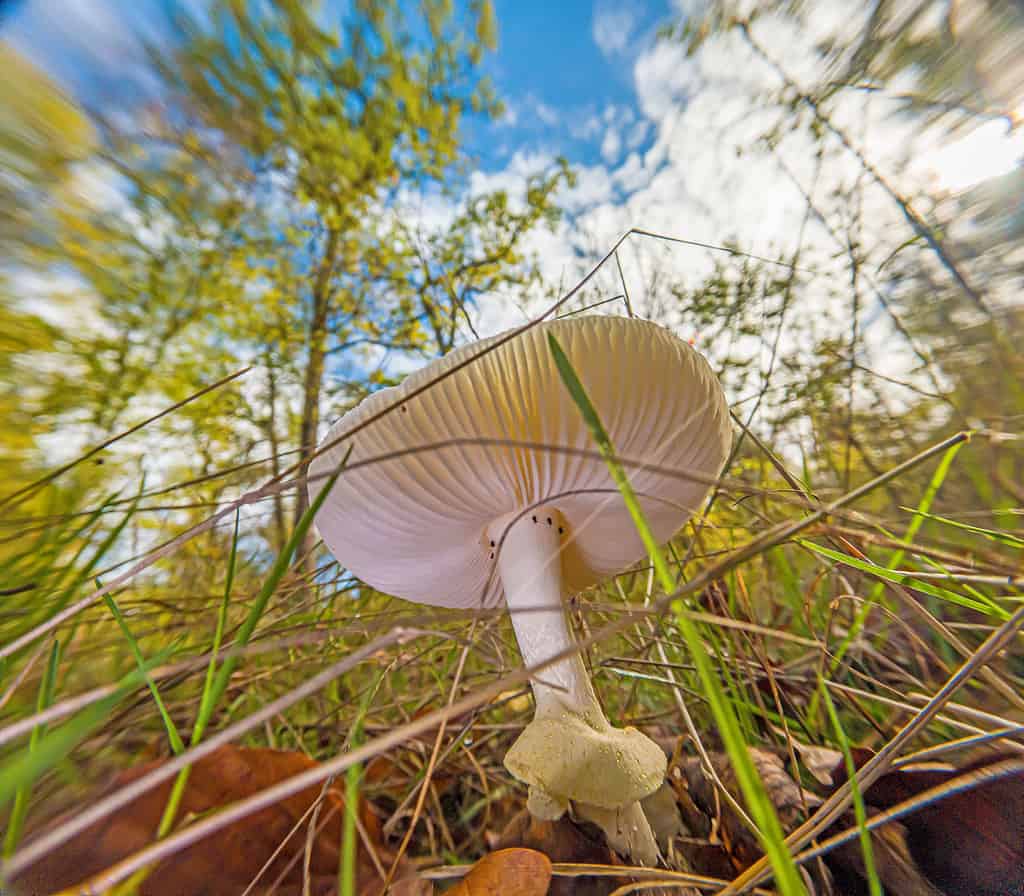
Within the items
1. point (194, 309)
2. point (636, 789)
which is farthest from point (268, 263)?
point (636, 789)

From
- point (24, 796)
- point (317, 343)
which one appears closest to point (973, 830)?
point (24, 796)

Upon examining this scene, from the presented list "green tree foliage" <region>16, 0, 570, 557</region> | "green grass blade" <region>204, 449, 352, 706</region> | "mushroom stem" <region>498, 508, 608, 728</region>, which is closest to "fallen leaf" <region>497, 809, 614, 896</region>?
"mushroom stem" <region>498, 508, 608, 728</region>

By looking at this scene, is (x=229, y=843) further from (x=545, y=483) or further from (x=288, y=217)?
(x=288, y=217)

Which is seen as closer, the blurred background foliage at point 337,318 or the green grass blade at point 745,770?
the green grass blade at point 745,770

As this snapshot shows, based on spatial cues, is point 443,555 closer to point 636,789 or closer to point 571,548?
point 571,548

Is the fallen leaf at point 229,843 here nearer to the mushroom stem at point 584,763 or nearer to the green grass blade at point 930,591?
the mushroom stem at point 584,763

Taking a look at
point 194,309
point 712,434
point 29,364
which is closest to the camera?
point 712,434

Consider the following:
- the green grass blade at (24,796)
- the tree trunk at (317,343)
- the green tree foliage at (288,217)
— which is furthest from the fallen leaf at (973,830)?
the tree trunk at (317,343)
